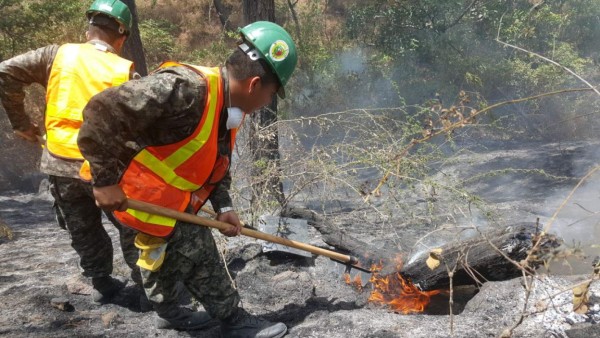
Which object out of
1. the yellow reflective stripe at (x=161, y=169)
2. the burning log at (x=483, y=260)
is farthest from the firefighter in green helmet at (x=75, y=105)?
the burning log at (x=483, y=260)

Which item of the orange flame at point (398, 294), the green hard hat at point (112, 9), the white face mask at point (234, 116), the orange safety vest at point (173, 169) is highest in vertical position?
the green hard hat at point (112, 9)

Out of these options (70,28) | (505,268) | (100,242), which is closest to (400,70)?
(70,28)

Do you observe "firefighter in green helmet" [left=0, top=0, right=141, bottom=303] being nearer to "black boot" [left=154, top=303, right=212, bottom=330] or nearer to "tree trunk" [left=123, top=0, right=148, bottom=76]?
"black boot" [left=154, top=303, right=212, bottom=330]

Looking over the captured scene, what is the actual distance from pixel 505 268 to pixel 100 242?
293cm

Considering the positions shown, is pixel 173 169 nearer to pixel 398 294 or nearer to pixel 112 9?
pixel 112 9

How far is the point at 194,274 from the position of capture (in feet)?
9.30

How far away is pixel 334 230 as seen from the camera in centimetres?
452

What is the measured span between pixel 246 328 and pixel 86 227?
1.30 meters

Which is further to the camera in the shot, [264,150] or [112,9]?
[264,150]

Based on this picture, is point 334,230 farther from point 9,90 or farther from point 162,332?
point 9,90

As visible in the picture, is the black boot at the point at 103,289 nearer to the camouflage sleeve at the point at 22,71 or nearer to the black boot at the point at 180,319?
the black boot at the point at 180,319

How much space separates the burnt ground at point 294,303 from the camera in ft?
9.73

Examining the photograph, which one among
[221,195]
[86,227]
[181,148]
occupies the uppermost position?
[181,148]

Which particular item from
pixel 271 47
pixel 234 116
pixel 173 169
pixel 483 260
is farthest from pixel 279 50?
pixel 483 260
